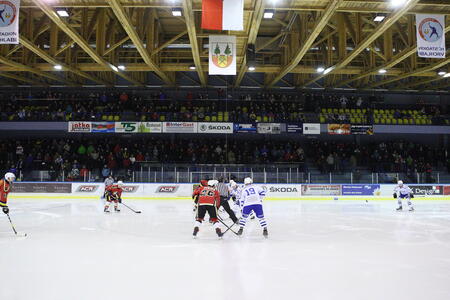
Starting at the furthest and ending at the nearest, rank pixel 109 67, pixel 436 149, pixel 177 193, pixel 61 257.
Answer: pixel 436 149, pixel 177 193, pixel 109 67, pixel 61 257

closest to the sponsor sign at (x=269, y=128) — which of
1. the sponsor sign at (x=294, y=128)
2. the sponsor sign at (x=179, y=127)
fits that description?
the sponsor sign at (x=294, y=128)

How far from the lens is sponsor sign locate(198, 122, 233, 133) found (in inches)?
842

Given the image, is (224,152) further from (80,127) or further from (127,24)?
(127,24)

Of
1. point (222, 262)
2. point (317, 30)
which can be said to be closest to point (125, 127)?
point (317, 30)

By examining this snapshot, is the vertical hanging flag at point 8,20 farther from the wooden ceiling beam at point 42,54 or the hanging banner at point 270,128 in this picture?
the hanging banner at point 270,128

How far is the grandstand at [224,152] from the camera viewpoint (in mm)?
4898

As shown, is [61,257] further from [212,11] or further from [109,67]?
[109,67]

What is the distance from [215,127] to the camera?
21.5 metres

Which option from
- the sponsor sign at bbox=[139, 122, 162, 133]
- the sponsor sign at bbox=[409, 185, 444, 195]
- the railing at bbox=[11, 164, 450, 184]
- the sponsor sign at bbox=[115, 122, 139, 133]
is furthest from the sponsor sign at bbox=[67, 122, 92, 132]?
the sponsor sign at bbox=[409, 185, 444, 195]

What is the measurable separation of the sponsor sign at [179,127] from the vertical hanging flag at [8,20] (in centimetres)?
1230

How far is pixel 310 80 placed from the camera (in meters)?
21.6

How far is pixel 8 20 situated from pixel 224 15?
6.49 metres

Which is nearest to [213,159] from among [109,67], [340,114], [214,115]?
[214,115]

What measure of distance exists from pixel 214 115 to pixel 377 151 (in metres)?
11.6
